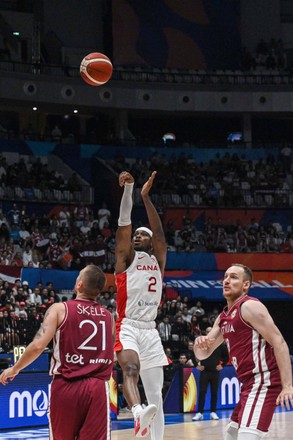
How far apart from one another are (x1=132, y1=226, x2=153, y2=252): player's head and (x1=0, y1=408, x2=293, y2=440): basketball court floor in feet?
16.5

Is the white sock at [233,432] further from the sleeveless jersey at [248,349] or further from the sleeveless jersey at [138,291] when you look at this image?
the sleeveless jersey at [138,291]

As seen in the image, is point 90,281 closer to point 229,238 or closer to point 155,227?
point 155,227

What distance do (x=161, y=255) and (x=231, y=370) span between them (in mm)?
10387

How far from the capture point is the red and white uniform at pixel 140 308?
9.87m

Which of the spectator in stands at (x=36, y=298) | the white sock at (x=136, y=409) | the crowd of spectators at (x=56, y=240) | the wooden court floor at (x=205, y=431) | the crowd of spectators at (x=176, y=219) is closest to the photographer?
the white sock at (x=136, y=409)

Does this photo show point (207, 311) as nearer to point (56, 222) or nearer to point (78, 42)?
point (56, 222)

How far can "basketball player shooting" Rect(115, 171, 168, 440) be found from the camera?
9.74 meters

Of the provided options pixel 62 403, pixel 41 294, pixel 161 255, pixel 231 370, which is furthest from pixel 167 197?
pixel 62 403

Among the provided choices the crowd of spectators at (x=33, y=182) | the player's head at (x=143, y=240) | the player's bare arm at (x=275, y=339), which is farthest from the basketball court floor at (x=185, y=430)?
the crowd of spectators at (x=33, y=182)

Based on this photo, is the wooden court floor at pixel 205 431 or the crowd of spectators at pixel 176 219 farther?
the crowd of spectators at pixel 176 219

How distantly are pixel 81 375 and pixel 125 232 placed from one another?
9.95 ft

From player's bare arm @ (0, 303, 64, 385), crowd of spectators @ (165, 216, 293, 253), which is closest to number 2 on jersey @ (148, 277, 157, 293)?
player's bare arm @ (0, 303, 64, 385)

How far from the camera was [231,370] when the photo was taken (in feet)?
65.8

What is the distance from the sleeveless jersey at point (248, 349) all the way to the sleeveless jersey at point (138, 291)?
2.38 metres
